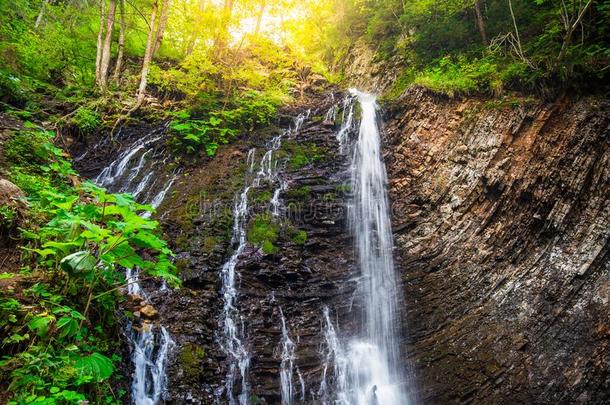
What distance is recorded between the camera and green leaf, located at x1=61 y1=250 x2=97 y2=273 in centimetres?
328

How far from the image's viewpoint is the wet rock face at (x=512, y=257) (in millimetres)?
5566

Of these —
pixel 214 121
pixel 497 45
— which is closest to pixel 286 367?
pixel 214 121

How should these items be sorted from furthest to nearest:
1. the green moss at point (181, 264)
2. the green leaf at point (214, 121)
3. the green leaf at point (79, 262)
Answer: the green leaf at point (214, 121) < the green moss at point (181, 264) < the green leaf at point (79, 262)

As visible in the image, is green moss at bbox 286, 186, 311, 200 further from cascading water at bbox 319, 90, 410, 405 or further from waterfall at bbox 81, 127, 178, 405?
waterfall at bbox 81, 127, 178, 405

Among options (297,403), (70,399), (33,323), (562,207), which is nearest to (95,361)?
(70,399)

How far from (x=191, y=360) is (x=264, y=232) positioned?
11.0 ft

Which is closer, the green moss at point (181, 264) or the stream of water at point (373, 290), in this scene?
the stream of water at point (373, 290)

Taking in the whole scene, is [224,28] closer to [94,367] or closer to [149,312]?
[149,312]

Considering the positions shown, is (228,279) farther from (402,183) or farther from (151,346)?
(402,183)

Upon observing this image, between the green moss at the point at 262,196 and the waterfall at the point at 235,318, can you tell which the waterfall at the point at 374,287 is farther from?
the green moss at the point at 262,196

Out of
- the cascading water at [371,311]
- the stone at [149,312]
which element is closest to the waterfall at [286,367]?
the cascading water at [371,311]

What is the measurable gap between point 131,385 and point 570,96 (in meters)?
9.51

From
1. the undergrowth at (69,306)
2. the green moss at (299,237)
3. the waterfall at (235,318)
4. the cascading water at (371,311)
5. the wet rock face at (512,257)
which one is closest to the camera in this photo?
the undergrowth at (69,306)

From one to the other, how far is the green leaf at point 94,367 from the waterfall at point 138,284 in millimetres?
989
